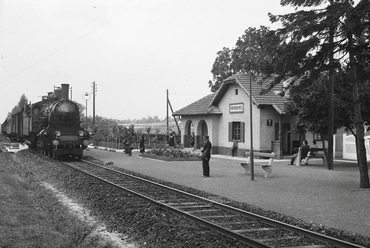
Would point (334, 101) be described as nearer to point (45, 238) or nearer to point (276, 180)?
point (276, 180)

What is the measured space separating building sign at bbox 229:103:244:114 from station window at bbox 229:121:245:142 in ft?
2.49

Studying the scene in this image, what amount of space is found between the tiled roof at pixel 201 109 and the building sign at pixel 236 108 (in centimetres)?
137

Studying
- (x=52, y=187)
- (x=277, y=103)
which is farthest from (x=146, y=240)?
(x=277, y=103)

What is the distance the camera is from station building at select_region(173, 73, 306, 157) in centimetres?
2562

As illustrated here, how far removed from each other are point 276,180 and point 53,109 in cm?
1322

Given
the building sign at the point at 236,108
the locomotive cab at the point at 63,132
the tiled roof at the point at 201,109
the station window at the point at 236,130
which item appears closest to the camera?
the locomotive cab at the point at 63,132

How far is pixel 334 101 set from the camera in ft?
63.3

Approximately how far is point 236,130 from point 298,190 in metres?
15.5

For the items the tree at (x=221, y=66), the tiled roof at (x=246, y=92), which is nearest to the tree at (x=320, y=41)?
the tiled roof at (x=246, y=92)

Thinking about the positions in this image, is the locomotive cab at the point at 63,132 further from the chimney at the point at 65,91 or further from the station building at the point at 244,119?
the station building at the point at 244,119

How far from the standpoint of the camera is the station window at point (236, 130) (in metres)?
27.1

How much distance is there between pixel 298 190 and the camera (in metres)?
12.6

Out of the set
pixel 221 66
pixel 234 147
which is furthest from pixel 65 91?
pixel 221 66

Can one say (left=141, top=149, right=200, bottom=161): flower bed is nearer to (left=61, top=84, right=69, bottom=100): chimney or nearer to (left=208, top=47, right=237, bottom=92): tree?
(left=61, top=84, right=69, bottom=100): chimney
